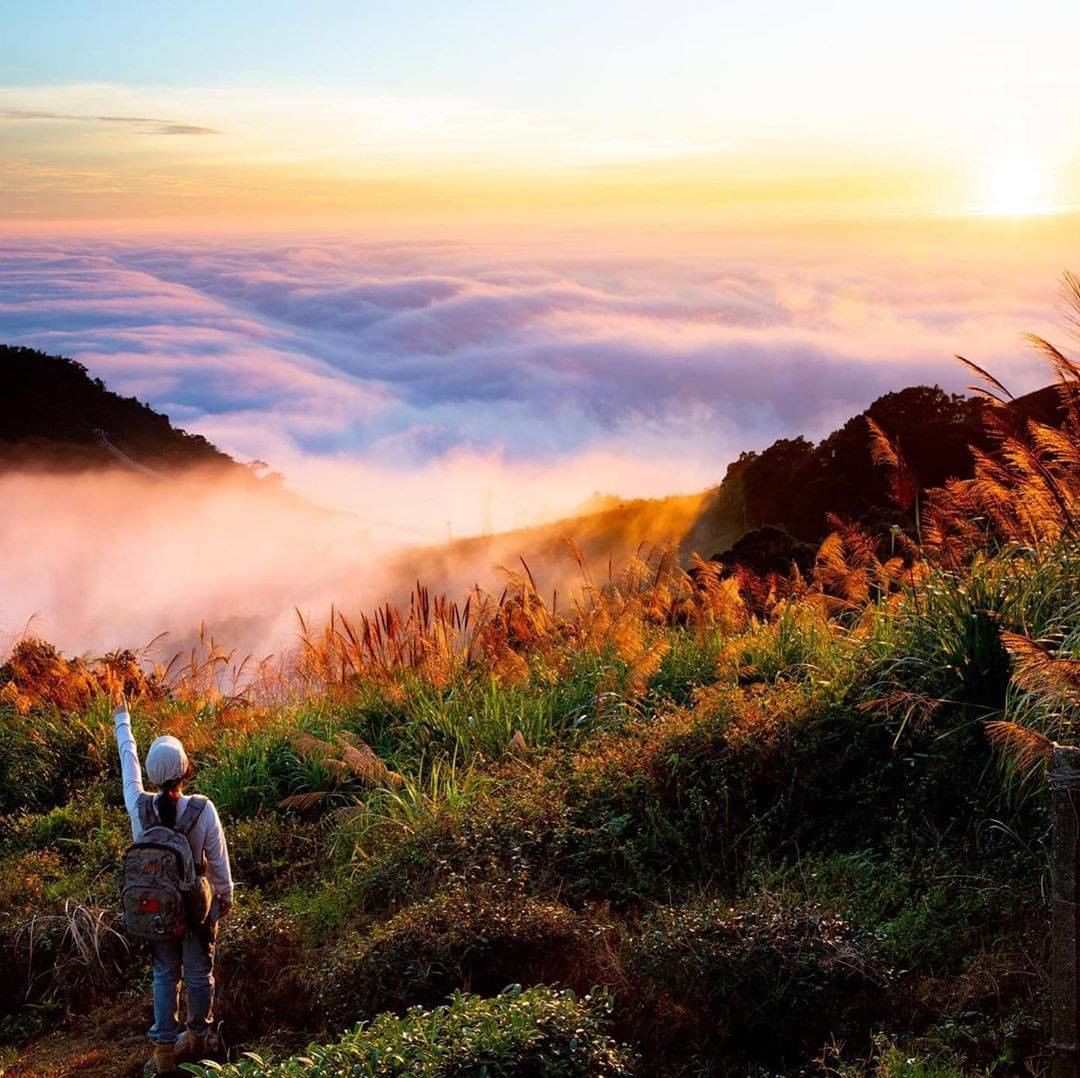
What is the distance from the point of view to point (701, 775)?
8516 mm

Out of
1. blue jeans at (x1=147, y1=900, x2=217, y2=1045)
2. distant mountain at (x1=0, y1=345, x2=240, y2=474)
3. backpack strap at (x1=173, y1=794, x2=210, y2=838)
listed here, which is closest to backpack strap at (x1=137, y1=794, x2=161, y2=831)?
backpack strap at (x1=173, y1=794, x2=210, y2=838)

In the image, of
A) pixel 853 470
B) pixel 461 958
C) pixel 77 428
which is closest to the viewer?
pixel 461 958

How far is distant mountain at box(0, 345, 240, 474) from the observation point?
129 ft

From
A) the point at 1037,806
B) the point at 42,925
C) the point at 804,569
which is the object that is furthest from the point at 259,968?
the point at 804,569

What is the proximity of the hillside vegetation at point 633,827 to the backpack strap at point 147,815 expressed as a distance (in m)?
1.08

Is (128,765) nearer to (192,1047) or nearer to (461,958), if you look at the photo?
(192,1047)

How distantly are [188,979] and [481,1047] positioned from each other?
2850 mm

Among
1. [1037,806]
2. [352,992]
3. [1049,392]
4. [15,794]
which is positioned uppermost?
[1049,392]

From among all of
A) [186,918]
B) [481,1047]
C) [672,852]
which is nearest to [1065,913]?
[481,1047]

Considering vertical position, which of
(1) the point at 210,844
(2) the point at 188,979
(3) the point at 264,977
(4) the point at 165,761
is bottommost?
(3) the point at 264,977

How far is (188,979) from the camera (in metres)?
7.42

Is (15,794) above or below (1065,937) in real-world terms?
below

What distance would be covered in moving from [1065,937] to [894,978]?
1296 millimetres

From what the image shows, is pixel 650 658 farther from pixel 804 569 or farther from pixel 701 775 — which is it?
pixel 804 569
